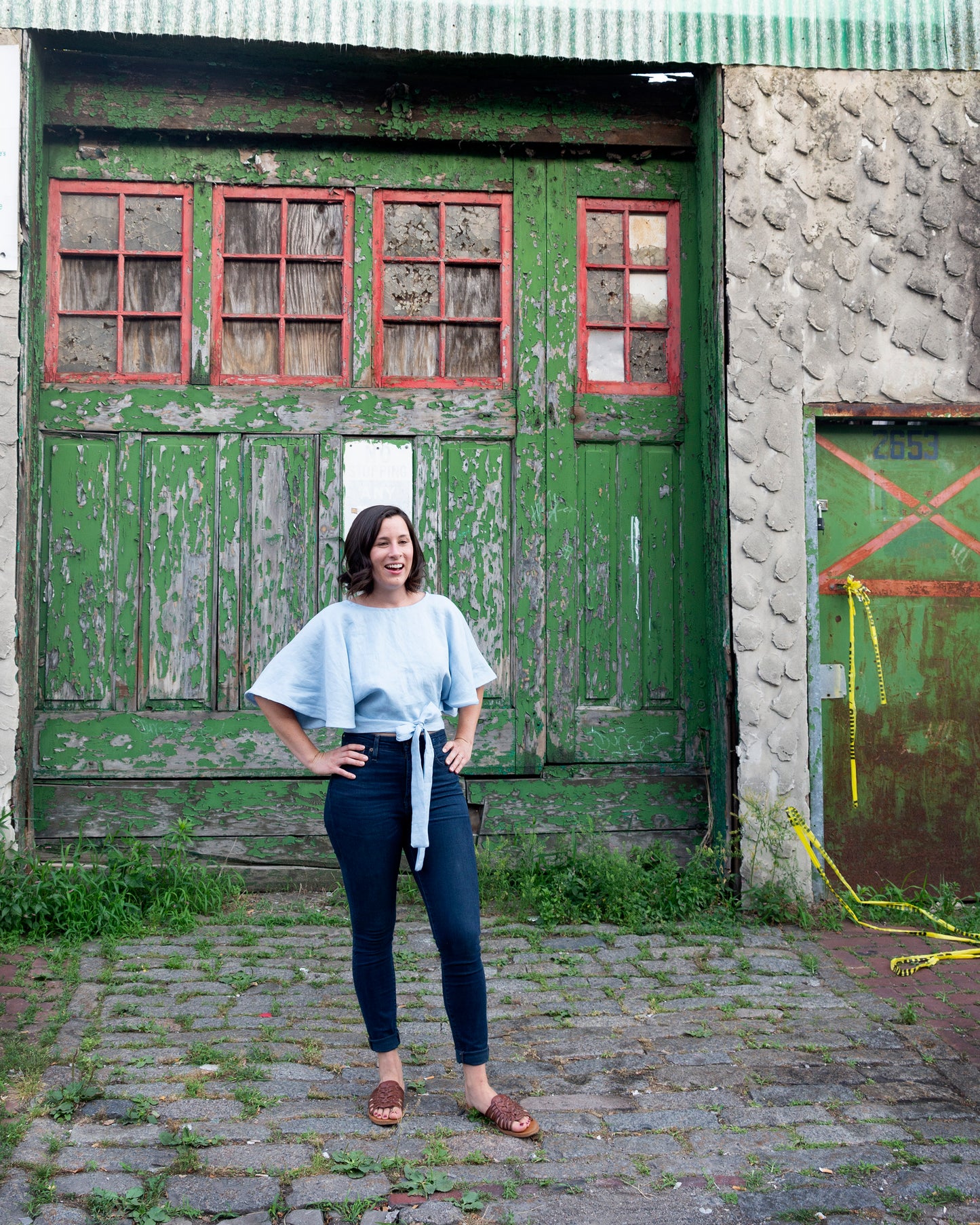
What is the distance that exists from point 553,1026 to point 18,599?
3.33 metres

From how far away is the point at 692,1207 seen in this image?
8.76 ft

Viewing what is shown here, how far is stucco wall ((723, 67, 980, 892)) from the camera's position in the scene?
5.35 m

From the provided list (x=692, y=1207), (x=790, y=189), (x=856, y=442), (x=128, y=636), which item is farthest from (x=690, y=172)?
(x=692, y=1207)

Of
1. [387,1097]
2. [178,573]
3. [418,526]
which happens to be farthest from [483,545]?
[387,1097]

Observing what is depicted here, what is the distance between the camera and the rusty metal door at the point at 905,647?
554cm

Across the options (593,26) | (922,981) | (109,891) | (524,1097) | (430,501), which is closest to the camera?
(524,1097)

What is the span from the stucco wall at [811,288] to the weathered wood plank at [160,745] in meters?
1.71

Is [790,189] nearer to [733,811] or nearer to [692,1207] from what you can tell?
[733,811]

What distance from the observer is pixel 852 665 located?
5516 mm

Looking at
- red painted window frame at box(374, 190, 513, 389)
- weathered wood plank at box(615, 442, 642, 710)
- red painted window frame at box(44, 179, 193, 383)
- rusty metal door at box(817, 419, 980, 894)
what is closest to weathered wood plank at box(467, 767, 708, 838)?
Result: weathered wood plank at box(615, 442, 642, 710)

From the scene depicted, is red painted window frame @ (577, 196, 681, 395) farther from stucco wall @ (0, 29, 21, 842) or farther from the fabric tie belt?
the fabric tie belt

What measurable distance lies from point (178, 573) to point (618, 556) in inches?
94.9

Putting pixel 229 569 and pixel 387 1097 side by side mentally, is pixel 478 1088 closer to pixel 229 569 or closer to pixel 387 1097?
pixel 387 1097

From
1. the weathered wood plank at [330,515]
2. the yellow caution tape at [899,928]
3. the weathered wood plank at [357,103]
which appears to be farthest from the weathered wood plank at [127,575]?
the yellow caution tape at [899,928]
